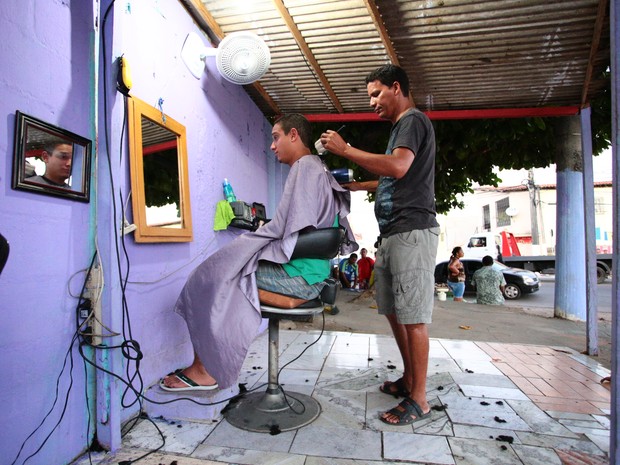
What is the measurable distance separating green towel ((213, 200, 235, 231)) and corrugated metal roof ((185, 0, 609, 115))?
1321mm

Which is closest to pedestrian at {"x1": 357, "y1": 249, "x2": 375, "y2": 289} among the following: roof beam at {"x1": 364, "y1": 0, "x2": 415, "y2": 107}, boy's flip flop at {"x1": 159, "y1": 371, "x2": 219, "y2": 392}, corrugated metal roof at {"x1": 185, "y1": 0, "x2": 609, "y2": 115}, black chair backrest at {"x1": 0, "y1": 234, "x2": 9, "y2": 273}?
corrugated metal roof at {"x1": 185, "y1": 0, "x2": 609, "y2": 115}

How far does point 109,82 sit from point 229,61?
1.25m

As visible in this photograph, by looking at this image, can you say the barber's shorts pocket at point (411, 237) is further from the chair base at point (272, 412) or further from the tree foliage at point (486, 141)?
the tree foliage at point (486, 141)

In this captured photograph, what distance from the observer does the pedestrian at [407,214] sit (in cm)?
185

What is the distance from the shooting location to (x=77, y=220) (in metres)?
1.52

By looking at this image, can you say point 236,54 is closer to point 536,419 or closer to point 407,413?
point 407,413

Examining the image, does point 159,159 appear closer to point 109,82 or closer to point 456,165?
point 109,82

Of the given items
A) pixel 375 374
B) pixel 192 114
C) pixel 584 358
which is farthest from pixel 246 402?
Answer: pixel 584 358

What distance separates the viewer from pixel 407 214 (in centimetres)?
199

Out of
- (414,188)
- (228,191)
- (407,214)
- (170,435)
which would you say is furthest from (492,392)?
(228,191)

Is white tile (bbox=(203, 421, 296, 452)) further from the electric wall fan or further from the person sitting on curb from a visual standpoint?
the person sitting on curb

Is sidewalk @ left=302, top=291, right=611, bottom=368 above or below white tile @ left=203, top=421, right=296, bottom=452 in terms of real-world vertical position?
below

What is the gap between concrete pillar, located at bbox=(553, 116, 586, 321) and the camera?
5.39 metres

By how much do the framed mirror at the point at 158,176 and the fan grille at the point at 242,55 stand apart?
0.69 meters
